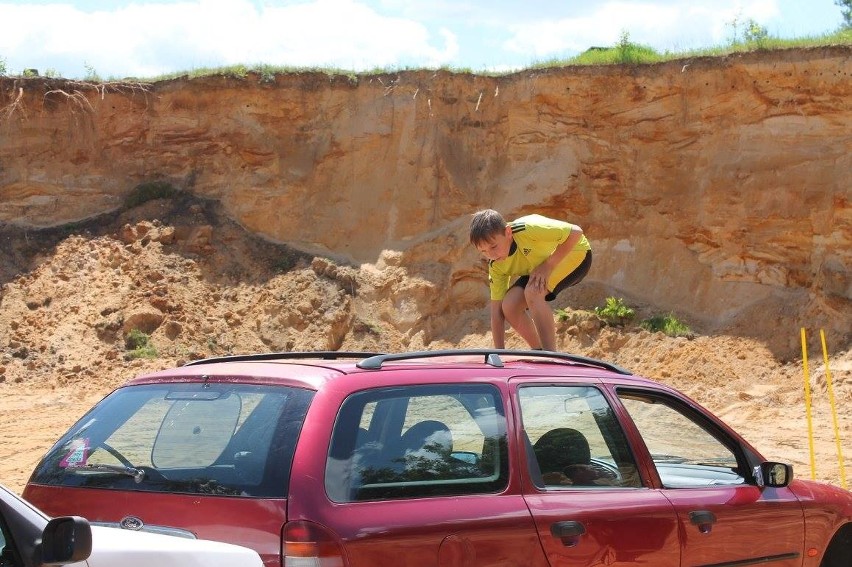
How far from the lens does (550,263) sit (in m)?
8.19

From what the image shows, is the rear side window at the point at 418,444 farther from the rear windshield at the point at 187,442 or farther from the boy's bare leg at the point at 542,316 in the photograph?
the boy's bare leg at the point at 542,316

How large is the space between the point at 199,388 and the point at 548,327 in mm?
4035

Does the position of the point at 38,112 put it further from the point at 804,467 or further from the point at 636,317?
the point at 804,467

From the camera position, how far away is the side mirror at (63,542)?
2.95m

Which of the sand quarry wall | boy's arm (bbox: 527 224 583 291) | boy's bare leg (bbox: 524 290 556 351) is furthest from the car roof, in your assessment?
the sand quarry wall

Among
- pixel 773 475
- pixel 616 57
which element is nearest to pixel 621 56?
pixel 616 57

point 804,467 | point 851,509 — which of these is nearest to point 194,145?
point 804,467

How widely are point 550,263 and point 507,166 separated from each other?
36.4 feet

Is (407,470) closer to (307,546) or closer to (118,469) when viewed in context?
(307,546)

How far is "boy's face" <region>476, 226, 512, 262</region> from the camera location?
26.2ft

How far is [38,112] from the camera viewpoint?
775 inches

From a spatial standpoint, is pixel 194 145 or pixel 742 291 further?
pixel 194 145

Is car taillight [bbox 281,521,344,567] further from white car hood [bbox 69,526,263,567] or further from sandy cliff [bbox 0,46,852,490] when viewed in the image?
sandy cliff [bbox 0,46,852,490]

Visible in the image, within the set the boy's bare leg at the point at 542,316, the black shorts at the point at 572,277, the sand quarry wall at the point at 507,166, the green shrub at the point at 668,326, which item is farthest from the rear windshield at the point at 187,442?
the green shrub at the point at 668,326
